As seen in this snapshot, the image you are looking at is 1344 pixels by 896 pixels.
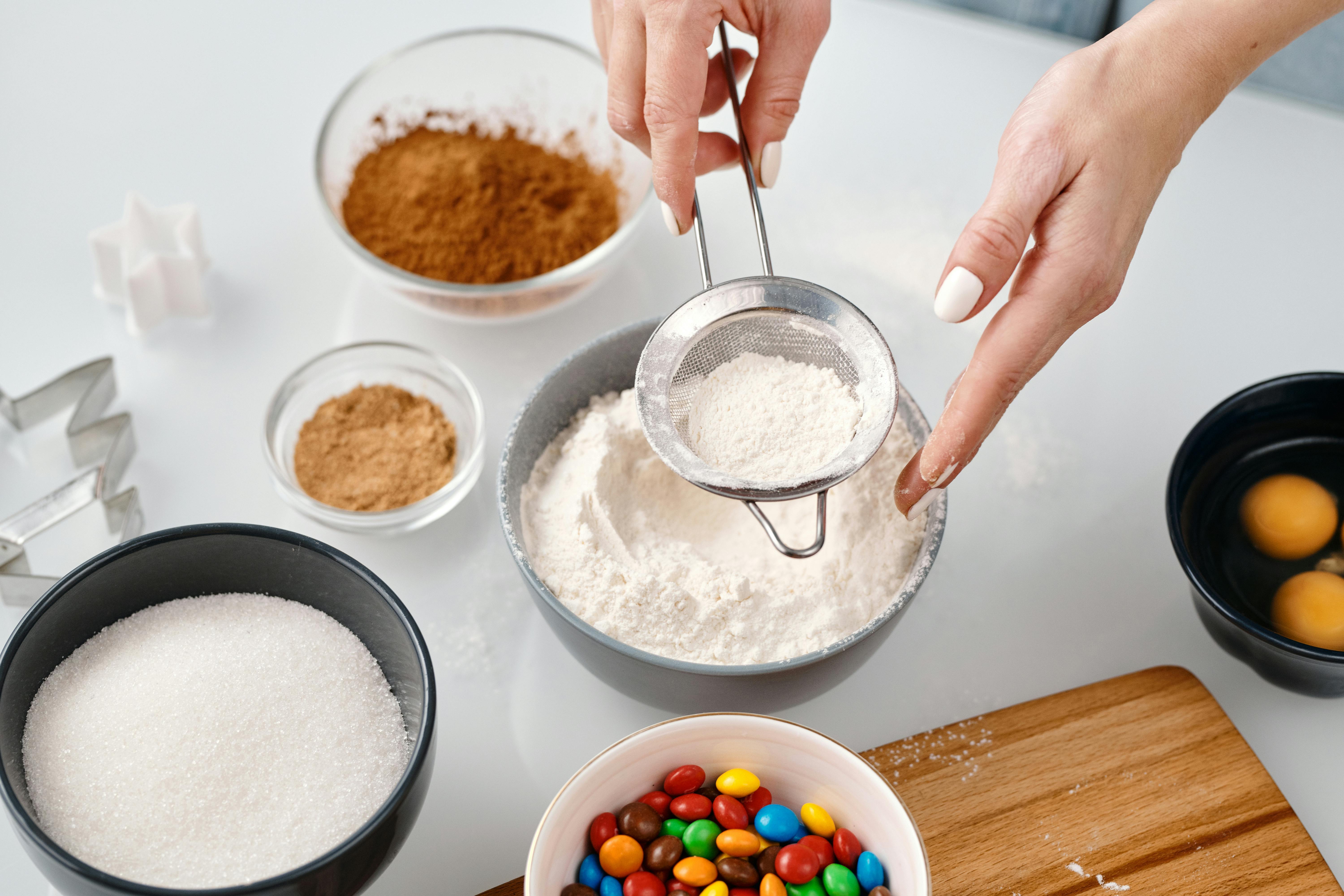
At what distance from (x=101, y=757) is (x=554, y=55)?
109cm

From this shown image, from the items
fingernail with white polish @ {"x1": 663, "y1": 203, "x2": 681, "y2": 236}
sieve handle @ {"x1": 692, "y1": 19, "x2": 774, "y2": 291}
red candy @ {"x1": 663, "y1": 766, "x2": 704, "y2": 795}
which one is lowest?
red candy @ {"x1": 663, "y1": 766, "x2": 704, "y2": 795}

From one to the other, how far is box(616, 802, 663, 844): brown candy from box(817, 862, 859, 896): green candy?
14cm

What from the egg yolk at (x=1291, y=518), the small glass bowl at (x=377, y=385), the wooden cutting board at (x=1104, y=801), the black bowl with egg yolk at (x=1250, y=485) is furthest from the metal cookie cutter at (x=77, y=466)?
the egg yolk at (x=1291, y=518)

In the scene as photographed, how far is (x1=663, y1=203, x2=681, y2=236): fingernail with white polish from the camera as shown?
1.09 metres

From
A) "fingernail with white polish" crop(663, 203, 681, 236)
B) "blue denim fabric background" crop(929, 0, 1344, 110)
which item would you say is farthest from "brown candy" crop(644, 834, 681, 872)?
"blue denim fabric background" crop(929, 0, 1344, 110)

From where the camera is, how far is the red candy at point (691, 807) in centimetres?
90

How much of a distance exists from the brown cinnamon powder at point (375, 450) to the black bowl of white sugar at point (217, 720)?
212 millimetres

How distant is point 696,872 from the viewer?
0.87 m

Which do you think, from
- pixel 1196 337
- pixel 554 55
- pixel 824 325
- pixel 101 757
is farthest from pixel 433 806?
pixel 1196 337

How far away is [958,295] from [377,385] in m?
0.72

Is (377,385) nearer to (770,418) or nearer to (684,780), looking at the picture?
(770,418)

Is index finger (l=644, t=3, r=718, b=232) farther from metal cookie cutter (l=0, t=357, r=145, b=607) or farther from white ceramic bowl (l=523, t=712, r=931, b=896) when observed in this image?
metal cookie cutter (l=0, t=357, r=145, b=607)

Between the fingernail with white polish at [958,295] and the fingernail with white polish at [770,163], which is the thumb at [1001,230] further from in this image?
the fingernail with white polish at [770,163]

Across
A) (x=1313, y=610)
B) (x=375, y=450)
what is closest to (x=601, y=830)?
(x=375, y=450)
